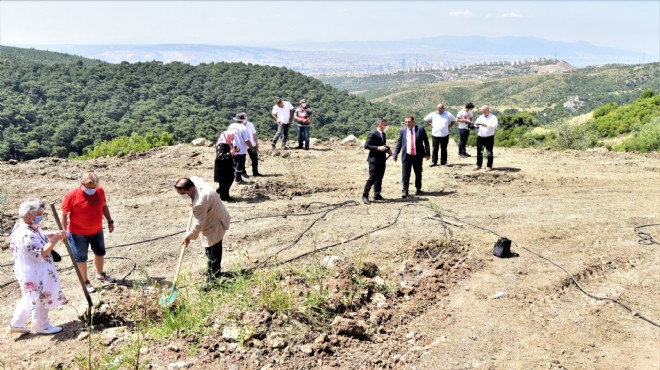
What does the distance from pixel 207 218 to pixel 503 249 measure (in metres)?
4.10

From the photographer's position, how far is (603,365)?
4543 mm

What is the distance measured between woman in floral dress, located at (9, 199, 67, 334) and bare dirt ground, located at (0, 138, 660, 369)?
0.67 ft

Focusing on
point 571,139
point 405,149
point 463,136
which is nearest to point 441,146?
point 463,136

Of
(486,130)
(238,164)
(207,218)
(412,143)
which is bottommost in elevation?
(238,164)

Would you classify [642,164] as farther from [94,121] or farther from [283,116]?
[94,121]

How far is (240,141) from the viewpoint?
35.8ft

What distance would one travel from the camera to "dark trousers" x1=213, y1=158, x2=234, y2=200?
9734mm

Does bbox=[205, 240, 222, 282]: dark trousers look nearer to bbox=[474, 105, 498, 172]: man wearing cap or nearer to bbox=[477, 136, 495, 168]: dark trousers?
bbox=[474, 105, 498, 172]: man wearing cap

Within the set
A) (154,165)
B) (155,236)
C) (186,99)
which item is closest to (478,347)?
(155,236)

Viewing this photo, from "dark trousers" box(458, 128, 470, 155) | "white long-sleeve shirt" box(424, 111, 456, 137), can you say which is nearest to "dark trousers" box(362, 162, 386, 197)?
"white long-sleeve shirt" box(424, 111, 456, 137)

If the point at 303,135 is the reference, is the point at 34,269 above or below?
below

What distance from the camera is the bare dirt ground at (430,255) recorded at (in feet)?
15.5

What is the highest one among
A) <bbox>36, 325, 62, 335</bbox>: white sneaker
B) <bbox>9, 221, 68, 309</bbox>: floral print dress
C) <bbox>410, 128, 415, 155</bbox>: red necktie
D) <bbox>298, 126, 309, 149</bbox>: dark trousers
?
<bbox>410, 128, 415, 155</bbox>: red necktie

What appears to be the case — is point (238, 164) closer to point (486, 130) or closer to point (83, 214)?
point (83, 214)
